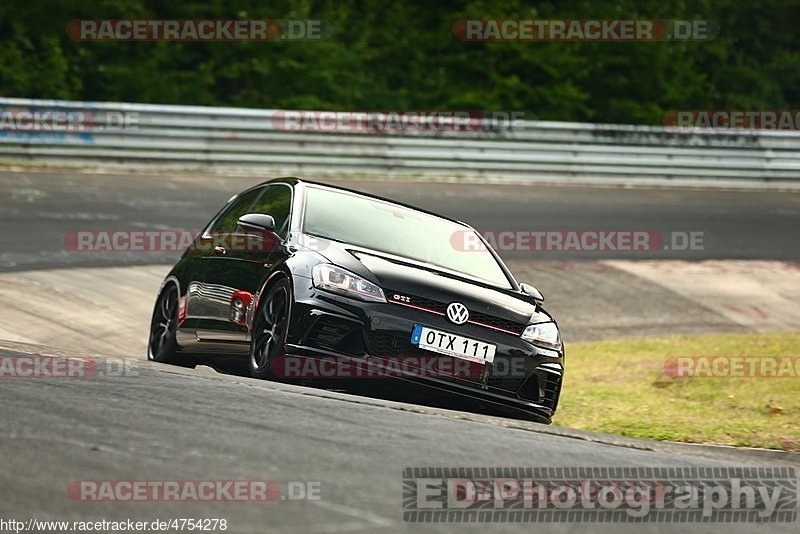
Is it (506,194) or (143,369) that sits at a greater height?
(506,194)

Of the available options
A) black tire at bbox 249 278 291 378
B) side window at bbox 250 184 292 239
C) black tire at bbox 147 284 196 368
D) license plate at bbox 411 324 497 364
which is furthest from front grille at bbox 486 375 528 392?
black tire at bbox 147 284 196 368

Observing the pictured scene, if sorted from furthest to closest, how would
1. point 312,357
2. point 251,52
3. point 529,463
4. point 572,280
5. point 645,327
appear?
point 251,52, point 572,280, point 645,327, point 312,357, point 529,463

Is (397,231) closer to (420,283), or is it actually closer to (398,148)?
(420,283)

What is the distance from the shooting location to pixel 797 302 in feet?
53.1

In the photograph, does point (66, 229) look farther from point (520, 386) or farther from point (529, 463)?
point (529, 463)

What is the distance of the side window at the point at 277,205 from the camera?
27.8ft

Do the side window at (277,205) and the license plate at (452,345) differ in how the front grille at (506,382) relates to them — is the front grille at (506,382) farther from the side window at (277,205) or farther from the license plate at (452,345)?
the side window at (277,205)

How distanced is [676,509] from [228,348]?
413cm

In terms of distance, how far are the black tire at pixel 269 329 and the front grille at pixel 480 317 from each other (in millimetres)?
683

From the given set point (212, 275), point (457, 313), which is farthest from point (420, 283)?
point (212, 275)

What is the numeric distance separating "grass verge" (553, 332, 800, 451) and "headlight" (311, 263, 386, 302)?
2.03 metres

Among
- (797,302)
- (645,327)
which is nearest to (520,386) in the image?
(645,327)

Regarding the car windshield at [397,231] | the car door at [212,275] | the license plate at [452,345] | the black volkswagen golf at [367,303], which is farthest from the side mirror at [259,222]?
the license plate at [452,345]

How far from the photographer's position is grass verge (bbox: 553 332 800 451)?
844cm
